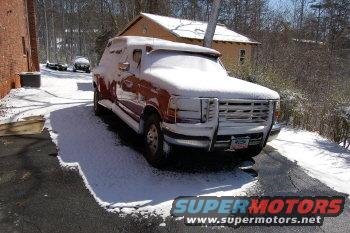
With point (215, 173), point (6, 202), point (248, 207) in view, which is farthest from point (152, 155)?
point (6, 202)

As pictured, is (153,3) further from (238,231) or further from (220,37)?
(238,231)

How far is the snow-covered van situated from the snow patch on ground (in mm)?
1212

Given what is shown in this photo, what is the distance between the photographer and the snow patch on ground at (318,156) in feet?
18.7

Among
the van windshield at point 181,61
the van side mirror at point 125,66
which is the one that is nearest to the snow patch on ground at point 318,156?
the van windshield at point 181,61

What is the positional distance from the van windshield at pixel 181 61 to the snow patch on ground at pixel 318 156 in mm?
2359

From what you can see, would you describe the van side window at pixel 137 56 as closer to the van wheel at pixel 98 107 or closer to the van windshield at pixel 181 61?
the van windshield at pixel 181 61

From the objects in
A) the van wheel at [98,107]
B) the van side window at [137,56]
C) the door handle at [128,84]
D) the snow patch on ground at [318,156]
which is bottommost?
the snow patch on ground at [318,156]

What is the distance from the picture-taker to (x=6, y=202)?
4.11m

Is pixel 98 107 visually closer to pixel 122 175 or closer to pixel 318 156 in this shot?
pixel 122 175

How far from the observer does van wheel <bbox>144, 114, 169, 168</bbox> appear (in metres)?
5.13

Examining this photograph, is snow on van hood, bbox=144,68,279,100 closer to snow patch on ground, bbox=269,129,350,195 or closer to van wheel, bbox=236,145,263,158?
van wheel, bbox=236,145,263,158

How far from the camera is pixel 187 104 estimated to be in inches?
186

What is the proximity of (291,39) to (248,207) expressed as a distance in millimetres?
37091

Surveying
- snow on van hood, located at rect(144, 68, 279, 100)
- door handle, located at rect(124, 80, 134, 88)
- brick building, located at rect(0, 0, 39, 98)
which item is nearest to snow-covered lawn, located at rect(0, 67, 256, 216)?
door handle, located at rect(124, 80, 134, 88)
